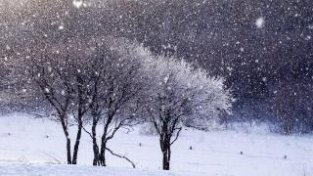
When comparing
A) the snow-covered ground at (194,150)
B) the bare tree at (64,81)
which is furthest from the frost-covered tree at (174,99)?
the bare tree at (64,81)

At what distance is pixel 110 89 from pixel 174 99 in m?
4.62

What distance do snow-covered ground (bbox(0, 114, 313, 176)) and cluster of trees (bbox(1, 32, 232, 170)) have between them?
148 inches

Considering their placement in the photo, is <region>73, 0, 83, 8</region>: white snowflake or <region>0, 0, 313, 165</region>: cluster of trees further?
<region>73, 0, 83, 8</region>: white snowflake

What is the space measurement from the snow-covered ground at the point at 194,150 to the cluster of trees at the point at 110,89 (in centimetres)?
375

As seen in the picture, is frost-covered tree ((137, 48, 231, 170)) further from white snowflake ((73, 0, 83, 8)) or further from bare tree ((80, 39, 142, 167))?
white snowflake ((73, 0, 83, 8))

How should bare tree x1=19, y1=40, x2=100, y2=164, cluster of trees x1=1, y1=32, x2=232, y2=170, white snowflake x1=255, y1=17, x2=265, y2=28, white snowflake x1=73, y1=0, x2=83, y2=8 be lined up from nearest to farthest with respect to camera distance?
1. bare tree x1=19, y1=40, x2=100, y2=164
2. cluster of trees x1=1, y1=32, x2=232, y2=170
3. white snowflake x1=255, y1=17, x2=265, y2=28
4. white snowflake x1=73, y1=0, x2=83, y2=8

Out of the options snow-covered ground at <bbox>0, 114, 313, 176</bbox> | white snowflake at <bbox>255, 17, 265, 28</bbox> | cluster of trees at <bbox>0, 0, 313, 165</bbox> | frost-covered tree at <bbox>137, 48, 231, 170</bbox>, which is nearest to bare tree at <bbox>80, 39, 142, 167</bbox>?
frost-covered tree at <bbox>137, 48, 231, 170</bbox>

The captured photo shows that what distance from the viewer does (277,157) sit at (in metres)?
43.4

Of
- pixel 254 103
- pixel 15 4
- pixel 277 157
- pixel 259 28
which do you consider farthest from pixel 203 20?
pixel 277 157

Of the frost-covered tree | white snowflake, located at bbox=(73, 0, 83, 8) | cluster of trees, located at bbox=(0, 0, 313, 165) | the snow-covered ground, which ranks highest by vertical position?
white snowflake, located at bbox=(73, 0, 83, 8)

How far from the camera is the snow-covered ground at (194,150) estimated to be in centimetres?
3862

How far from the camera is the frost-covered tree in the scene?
110 feet

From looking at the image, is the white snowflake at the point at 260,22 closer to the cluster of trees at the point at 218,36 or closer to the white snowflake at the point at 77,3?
the cluster of trees at the point at 218,36

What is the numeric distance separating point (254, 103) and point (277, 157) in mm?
20916
